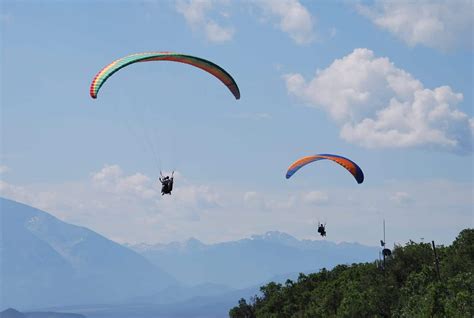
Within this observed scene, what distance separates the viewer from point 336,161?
212 feet

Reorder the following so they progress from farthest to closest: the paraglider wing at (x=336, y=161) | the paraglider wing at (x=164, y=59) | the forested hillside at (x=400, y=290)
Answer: the paraglider wing at (x=336, y=161) < the forested hillside at (x=400, y=290) < the paraglider wing at (x=164, y=59)

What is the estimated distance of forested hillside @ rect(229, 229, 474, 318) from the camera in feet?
197

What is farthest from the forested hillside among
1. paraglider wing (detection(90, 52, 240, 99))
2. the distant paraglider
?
paraglider wing (detection(90, 52, 240, 99))

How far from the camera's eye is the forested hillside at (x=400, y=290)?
60000 mm

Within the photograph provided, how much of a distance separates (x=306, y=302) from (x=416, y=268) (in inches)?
763

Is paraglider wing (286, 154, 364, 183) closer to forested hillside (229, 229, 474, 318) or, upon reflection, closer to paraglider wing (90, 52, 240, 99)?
forested hillside (229, 229, 474, 318)

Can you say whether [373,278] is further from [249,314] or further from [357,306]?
[249,314]

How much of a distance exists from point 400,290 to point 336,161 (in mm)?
19716

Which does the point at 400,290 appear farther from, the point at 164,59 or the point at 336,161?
the point at 164,59

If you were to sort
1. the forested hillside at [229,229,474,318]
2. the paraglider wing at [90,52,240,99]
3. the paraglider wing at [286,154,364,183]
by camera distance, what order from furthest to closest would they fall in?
the paraglider wing at [286,154,364,183] → the forested hillside at [229,229,474,318] → the paraglider wing at [90,52,240,99]

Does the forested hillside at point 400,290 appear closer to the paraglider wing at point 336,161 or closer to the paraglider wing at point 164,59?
the paraglider wing at point 336,161

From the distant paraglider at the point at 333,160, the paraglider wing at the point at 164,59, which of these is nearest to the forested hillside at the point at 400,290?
the distant paraglider at the point at 333,160

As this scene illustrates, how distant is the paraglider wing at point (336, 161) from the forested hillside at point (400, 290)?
1174 centimetres

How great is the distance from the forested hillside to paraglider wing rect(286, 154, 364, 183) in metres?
11.7
